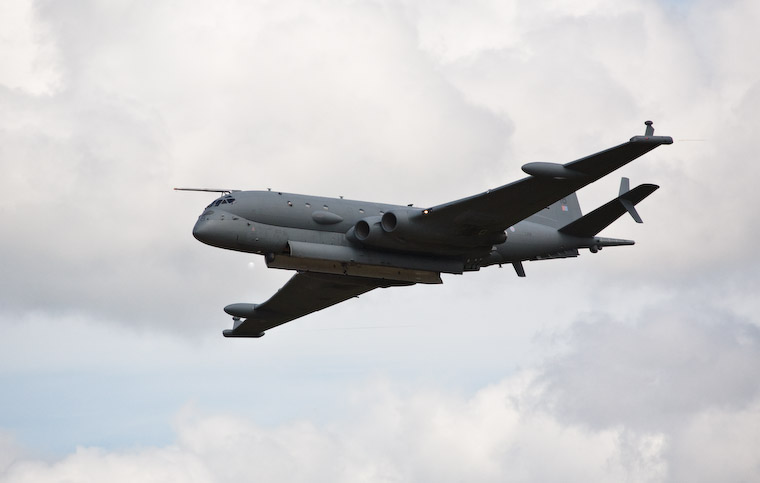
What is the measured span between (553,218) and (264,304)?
12.4 metres

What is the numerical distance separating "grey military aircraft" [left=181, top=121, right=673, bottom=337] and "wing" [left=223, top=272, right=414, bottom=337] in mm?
1990

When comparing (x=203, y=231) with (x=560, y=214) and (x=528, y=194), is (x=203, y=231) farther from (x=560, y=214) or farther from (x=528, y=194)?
(x=560, y=214)

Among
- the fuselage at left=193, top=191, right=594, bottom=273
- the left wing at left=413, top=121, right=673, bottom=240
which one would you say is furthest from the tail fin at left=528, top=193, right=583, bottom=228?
the left wing at left=413, top=121, right=673, bottom=240

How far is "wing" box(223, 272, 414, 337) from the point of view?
43441mm

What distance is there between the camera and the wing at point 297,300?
43441mm

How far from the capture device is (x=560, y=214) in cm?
4328

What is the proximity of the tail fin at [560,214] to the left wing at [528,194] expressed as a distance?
4.23 meters

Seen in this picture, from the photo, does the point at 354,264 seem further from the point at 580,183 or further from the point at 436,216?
the point at 580,183

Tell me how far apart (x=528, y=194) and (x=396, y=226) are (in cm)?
413

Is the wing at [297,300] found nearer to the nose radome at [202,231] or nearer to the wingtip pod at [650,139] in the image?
the nose radome at [202,231]

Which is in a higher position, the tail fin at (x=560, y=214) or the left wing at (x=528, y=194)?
the tail fin at (x=560, y=214)

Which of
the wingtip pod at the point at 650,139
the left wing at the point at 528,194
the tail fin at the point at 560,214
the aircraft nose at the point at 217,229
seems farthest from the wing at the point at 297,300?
the wingtip pod at the point at 650,139


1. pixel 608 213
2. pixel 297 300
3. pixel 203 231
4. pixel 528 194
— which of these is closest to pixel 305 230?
pixel 203 231

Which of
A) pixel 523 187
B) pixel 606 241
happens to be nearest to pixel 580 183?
pixel 523 187
